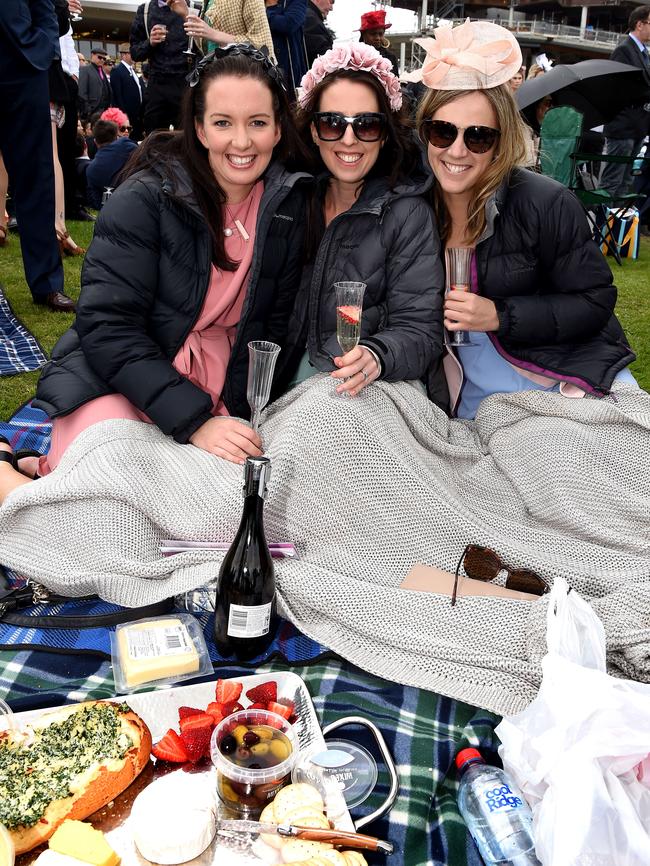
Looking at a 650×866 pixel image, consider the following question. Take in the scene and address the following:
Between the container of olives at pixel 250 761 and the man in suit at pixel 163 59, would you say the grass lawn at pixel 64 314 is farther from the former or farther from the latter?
the container of olives at pixel 250 761

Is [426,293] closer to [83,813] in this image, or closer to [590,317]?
[590,317]

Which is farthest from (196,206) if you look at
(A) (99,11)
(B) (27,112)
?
(A) (99,11)

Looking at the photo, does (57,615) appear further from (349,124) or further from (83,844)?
(349,124)

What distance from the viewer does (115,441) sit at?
2.89m

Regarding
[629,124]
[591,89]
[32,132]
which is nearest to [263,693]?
[32,132]

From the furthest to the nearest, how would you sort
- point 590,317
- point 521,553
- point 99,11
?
point 99,11 < point 590,317 < point 521,553

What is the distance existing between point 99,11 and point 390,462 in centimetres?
3443

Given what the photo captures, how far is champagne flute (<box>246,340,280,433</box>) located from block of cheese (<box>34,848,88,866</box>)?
1.66 meters

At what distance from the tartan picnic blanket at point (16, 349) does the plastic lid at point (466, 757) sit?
3.95 meters

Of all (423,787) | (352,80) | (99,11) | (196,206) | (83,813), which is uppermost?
(99,11)

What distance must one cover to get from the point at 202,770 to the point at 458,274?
2184 millimetres

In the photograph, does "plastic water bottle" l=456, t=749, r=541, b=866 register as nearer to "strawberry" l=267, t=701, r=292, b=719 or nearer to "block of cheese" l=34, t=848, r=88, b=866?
"strawberry" l=267, t=701, r=292, b=719

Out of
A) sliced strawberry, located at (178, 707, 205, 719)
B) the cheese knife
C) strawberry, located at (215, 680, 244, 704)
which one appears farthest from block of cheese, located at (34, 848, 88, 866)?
strawberry, located at (215, 680, 244, 704)

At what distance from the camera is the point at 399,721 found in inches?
87.4
